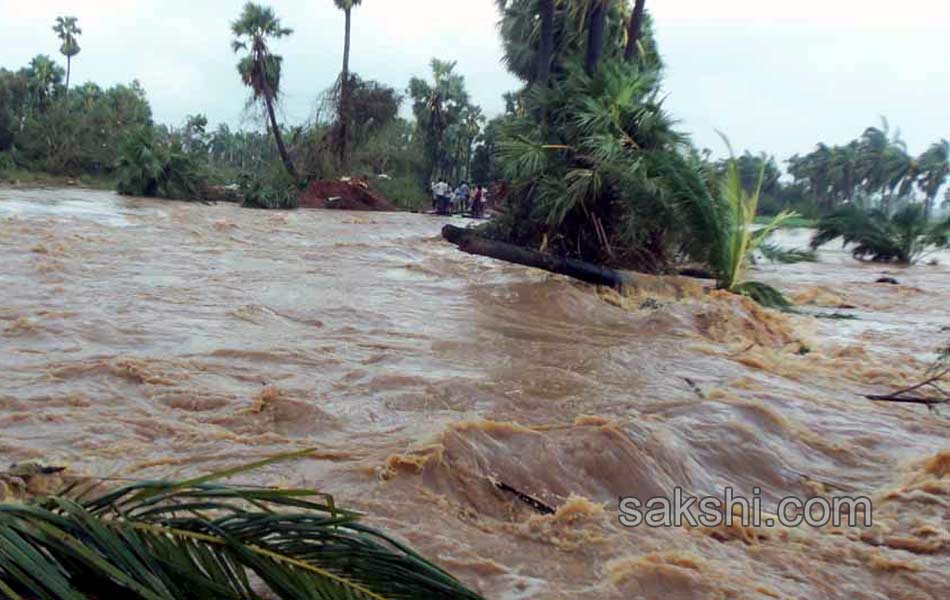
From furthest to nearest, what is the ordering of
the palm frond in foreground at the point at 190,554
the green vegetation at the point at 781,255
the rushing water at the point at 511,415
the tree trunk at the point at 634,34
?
the tree trunk at the point at 634,34
the green vegetation at the point at 781,255
the rushing water at the point at 511,415
the palm frond in foreground at the point at 190,554

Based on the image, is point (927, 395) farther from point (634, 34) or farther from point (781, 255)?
point (634, 34)

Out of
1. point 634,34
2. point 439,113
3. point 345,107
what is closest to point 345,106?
point 345,107

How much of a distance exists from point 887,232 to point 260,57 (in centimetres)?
2456

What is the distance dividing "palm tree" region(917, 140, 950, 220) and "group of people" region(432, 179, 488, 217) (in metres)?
37.3

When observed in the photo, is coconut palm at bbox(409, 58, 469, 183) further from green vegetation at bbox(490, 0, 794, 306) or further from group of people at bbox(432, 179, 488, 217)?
green vegetation at bbox(490, 0, 794, 306)

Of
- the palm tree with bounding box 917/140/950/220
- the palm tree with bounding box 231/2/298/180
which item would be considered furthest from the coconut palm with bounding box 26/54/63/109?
the palm tree with bounding box 917/140/950/220

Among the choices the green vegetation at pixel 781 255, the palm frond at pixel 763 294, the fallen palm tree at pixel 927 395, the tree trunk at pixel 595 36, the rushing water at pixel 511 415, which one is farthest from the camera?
the tree trunk at pixel 595 36

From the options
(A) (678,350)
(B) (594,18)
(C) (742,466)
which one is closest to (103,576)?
(C) (742,466)

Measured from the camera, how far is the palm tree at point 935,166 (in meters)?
56.2

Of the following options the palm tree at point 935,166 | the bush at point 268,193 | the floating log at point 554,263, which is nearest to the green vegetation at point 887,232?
the floating log at point 554,263

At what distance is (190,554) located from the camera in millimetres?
1428

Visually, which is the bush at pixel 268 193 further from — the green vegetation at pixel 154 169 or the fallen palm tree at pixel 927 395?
the fallen palm tree at pixel 927 395

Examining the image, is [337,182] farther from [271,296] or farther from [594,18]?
[271,296]

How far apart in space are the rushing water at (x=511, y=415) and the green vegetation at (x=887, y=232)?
1388 cm
